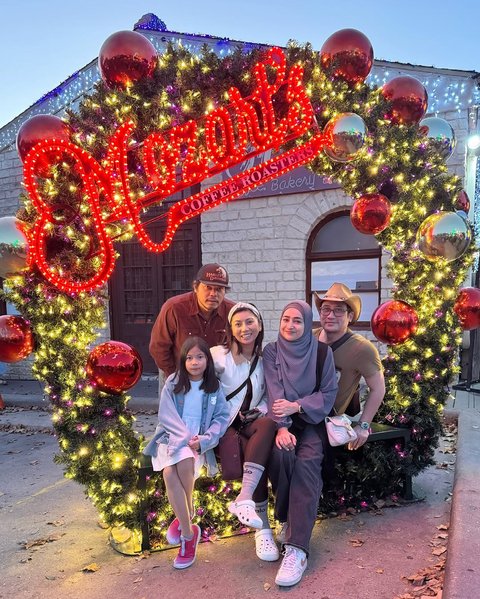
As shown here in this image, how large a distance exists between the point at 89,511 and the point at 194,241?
17.7 feet

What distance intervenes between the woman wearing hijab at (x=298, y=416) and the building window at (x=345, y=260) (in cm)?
444

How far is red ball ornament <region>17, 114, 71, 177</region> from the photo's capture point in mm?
2973

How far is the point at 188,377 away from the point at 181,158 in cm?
169

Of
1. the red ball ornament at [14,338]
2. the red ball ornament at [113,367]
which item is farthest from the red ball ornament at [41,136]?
the red ball ornament at [113,367]

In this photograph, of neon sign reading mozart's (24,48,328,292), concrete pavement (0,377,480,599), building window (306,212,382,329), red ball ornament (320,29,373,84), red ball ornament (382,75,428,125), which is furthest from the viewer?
building window (306,212,382,329)

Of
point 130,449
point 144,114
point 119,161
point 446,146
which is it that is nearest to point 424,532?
point 130,449

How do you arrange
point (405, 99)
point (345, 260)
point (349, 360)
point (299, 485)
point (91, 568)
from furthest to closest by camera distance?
point (345, 260) < point (405, 99) < point (349, 360) < point (91, 568) < point (299, 485)

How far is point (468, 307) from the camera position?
3.66 metres

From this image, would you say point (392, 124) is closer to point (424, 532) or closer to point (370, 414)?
point (370, 414)

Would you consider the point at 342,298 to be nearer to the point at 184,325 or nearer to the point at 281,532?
the point at 184,325

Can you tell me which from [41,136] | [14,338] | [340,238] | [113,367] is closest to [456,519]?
[113,367]

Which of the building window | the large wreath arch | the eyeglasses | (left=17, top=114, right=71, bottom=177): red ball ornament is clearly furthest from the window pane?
(left=17, top=114, right=71, bottom=177): red ball ornament

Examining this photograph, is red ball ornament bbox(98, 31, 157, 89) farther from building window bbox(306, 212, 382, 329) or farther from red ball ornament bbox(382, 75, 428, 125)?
building window bbox(306, 212, 382, 329)

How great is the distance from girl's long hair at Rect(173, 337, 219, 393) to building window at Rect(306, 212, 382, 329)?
4763 mm
